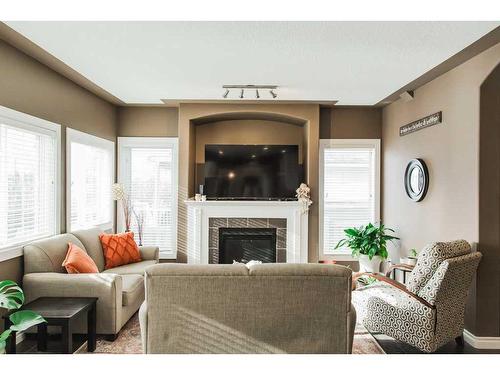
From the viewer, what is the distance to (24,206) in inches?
137

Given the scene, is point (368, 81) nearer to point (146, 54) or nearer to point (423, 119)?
point (423, 119)

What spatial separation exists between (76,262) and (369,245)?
3596mm

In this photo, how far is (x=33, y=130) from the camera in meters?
3.56

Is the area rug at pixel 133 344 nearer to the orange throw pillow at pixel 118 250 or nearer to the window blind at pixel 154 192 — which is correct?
the orange throw pillow at pixel 118 250

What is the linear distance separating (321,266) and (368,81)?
2620 millimetres

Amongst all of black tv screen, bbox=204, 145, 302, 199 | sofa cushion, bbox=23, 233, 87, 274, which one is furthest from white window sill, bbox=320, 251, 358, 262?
sofa cushion, bbox=23, 233, 87, 274

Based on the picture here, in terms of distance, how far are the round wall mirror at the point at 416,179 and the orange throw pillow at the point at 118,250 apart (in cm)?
341

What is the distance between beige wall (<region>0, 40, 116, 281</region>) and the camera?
123 inches

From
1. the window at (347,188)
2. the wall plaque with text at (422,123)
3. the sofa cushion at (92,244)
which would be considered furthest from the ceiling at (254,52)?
the sofa cushion at (92,244)

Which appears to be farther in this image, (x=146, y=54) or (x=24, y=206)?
(x=24, y=206)

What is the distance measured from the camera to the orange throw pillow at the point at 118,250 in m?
A: 4.34

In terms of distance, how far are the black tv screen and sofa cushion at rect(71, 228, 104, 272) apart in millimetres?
1667
